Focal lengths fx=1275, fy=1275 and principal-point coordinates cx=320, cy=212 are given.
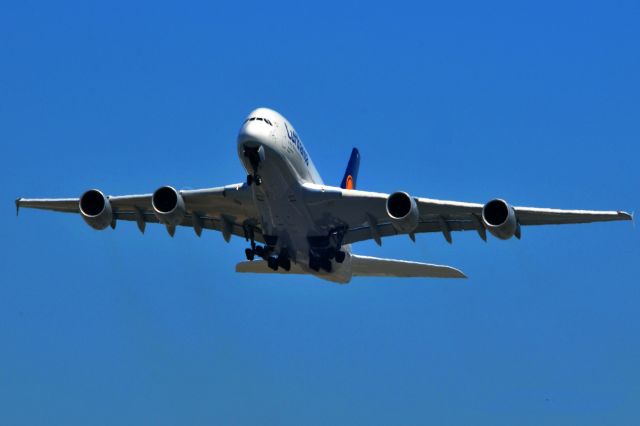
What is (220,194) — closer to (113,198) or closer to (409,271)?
(113,198)

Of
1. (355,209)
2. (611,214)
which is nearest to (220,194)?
(355,209)

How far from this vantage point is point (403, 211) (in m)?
44.8

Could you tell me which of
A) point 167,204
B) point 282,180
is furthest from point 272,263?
point 282,180

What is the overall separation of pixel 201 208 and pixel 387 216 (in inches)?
283

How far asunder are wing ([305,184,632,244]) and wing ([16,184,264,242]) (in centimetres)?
277

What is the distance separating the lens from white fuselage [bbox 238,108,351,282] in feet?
143

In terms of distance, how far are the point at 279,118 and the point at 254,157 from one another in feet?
7.60

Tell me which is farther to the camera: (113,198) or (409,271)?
(409,271)

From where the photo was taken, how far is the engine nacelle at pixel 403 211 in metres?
44.5

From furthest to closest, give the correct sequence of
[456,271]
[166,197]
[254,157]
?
1. [456,271]
2. [166,197]
3. [254,157]

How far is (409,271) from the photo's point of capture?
51.2m

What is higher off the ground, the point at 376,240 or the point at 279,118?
the point at 279,118

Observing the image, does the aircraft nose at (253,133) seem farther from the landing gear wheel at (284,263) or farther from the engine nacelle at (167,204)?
the landing gear wheel at (284,263)

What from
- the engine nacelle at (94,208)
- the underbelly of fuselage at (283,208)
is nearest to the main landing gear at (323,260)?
the underbelly of fuselage at (283,208)
